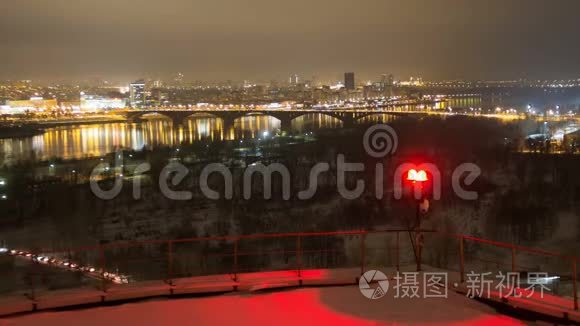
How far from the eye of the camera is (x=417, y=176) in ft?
10.1

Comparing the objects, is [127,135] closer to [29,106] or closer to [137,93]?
[29,106]

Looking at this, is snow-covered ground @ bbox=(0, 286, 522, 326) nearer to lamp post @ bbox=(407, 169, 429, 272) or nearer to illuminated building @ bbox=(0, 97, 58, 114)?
lamp post @ bbox=(407, 169, 429, 272)

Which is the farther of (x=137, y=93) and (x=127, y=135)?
(x=137, y=93)

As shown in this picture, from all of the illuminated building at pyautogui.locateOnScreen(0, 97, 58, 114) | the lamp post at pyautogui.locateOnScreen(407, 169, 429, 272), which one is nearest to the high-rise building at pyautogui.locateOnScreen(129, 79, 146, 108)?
the illuminated building at pyautogui.locateOnScreen(0, 97, 58, 114)

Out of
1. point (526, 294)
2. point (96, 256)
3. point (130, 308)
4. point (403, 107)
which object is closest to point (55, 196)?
point (96, 256)

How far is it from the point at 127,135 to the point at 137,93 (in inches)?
557

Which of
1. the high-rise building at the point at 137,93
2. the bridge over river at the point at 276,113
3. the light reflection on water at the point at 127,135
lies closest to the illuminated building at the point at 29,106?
the high-rise building at the point at 137,93

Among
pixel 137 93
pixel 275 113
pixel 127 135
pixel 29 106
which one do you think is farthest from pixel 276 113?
pixel 137 93

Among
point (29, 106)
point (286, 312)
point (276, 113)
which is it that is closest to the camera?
point (286, 312)

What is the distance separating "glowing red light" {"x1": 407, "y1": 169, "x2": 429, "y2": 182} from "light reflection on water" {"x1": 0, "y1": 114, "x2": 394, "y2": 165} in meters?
15.7

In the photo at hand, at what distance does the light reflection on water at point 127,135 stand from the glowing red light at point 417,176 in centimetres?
1575

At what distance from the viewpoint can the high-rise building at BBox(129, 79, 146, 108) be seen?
33.8 meters

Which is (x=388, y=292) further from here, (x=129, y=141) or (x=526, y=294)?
(x=129, y=141)

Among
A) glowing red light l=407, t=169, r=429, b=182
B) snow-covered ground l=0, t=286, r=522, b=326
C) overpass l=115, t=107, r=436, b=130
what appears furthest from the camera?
overpass l=115, t=107, r=436, b=130
